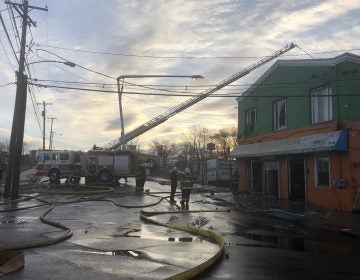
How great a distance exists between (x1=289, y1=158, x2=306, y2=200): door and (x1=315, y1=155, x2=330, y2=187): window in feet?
5.22

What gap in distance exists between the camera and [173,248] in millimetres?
9672

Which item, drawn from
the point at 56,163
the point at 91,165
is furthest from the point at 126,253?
the point at 56,163

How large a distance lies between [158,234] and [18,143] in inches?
533

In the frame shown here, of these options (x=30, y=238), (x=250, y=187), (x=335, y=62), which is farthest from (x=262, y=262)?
→ (x=250, y=187)

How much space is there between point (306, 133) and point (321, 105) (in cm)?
146

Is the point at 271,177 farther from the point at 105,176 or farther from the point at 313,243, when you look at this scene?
the point at 313,243

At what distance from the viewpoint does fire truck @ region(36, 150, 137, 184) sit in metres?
34.8

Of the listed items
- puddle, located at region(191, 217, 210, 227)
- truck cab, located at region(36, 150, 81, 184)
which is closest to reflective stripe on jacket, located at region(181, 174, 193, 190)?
puddle, located at region(191, 217, 210, 227)

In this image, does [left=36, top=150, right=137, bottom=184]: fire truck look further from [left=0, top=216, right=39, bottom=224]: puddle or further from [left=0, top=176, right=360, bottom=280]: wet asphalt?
[left=0, top=216, right=39, bottom=224]: puddle

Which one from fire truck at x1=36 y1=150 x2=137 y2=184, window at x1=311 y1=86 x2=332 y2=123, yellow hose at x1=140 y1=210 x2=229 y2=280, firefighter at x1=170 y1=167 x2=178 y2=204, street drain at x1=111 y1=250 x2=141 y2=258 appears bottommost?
street drain at x1=111 y1=250 x2=141 y2=258

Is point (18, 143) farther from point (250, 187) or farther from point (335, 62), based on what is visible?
point (335, 62)

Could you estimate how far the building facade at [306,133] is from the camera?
62.8 ft

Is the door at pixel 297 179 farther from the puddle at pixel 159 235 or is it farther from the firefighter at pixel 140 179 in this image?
the puddle at pixel 159 235

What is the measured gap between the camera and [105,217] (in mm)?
15477
